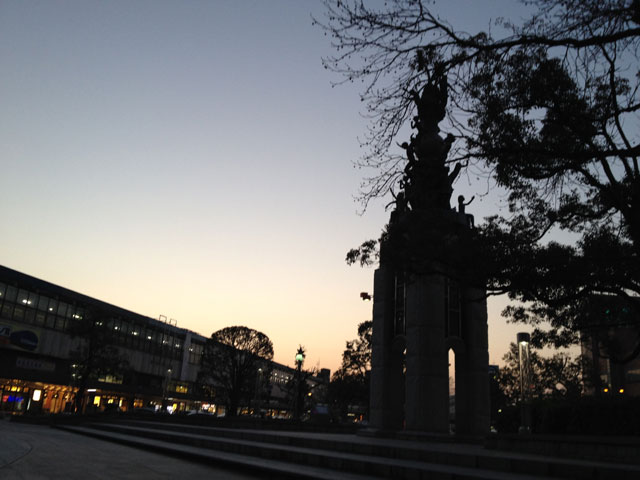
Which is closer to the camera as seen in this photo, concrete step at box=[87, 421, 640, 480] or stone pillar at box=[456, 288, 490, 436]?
concrete step at box=[87, 421, 640, 480]

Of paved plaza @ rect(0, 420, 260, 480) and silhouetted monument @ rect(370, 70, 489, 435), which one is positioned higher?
silhouetted monument @ rect(370, 70, 489, 435)

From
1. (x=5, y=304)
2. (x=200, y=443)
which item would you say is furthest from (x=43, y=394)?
(x=200, y=443)

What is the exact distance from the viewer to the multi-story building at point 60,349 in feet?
143

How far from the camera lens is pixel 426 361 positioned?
58.0ft

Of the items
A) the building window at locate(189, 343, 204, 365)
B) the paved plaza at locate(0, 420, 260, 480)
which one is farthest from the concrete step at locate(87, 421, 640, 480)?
the building window at locate(189, 343, 204, 365)

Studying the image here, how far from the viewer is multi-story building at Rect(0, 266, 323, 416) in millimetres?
43688

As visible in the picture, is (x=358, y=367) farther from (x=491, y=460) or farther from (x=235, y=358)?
(x=491, y=460)

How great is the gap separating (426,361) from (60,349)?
1801 inches

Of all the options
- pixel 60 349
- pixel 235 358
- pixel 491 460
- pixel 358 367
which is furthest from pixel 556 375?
pixel 60 349

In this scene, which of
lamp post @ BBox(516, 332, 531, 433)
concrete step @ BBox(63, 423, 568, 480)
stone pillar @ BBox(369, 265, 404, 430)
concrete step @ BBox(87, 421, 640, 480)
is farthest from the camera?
stone pillar @ BBox(369, 265, 404, 430)

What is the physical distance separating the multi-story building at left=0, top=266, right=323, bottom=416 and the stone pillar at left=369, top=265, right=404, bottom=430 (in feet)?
92.3

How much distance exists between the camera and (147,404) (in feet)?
228

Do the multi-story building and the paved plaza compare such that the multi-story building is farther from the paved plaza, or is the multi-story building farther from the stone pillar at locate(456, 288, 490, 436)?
the stone pillar at locate(456, 288, 490, 436)

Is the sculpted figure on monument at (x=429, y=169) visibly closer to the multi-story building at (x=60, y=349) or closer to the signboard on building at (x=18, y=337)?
the multi-story building at (x=60, y=349)
